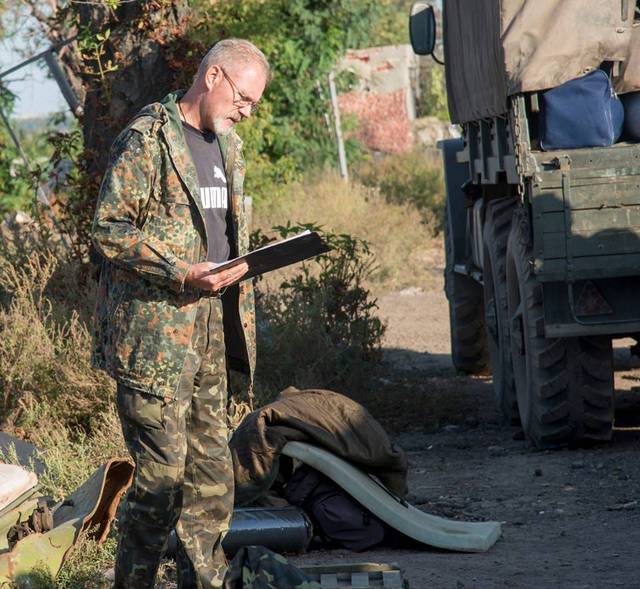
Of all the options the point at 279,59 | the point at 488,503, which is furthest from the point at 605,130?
the point at 279,59

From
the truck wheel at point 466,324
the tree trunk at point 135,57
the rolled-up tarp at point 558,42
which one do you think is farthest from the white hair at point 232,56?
the truck wheel at point 466,324

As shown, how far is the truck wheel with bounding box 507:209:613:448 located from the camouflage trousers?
306 centimetres

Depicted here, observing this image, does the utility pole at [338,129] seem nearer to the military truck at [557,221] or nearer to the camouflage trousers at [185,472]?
the military truck at [557,221]

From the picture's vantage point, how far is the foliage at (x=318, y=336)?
8.58 m

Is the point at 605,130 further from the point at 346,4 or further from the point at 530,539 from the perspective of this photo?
the point at 346,4

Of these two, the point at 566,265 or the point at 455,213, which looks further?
the point at 455,213

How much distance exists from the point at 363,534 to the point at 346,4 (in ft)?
47.2

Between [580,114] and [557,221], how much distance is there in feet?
2.05

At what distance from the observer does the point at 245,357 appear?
473 cm

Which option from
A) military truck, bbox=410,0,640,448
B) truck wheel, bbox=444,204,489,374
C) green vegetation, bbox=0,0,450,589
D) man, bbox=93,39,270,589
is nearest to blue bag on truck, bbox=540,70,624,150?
military truck, bbox=410,0,640,448

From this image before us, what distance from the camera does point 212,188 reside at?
4.48m

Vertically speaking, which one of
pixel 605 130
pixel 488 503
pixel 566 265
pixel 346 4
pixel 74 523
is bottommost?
pixel 488 503

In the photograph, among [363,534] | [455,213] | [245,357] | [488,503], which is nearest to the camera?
[245,357]

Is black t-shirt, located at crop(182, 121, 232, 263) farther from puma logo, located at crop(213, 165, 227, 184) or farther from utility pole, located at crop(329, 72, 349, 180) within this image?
utility pole, located at crop(329, 72, 349, 180)
